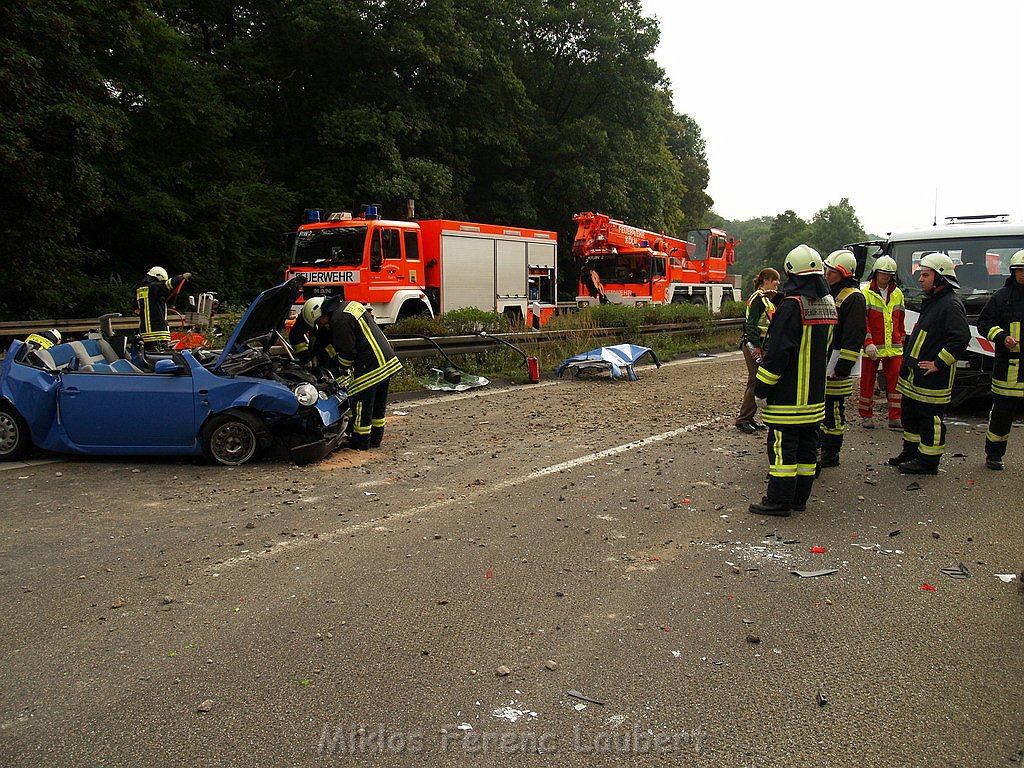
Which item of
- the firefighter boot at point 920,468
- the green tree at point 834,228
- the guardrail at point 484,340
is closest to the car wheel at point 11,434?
the guardrail at point 484,340

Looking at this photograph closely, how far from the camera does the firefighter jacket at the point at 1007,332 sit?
6.74 meters

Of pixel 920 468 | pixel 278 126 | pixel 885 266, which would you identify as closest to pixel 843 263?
pixel 920 468

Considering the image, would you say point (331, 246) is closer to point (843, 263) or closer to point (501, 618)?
point (843, 263)

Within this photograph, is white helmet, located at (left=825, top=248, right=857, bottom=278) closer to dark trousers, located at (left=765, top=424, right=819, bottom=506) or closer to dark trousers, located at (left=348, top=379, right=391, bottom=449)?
dark trousers, located at (left=765, top=424, right=819, bottom=506)

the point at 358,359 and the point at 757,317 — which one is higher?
the point at 757,317

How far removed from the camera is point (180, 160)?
21391 mm

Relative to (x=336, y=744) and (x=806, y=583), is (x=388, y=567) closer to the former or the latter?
(x=336, y=744)

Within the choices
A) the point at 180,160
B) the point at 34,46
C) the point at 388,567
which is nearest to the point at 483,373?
the point at 388,567

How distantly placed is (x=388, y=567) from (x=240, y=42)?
2403 cm

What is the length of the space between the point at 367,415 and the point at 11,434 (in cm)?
307

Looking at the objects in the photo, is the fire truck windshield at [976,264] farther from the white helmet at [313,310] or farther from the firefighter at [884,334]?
the white helmet at [313,310]

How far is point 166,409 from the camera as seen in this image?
21.4 ft

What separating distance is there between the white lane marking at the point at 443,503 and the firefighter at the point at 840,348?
173cm

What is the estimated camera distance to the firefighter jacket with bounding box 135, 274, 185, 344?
37.0ft
